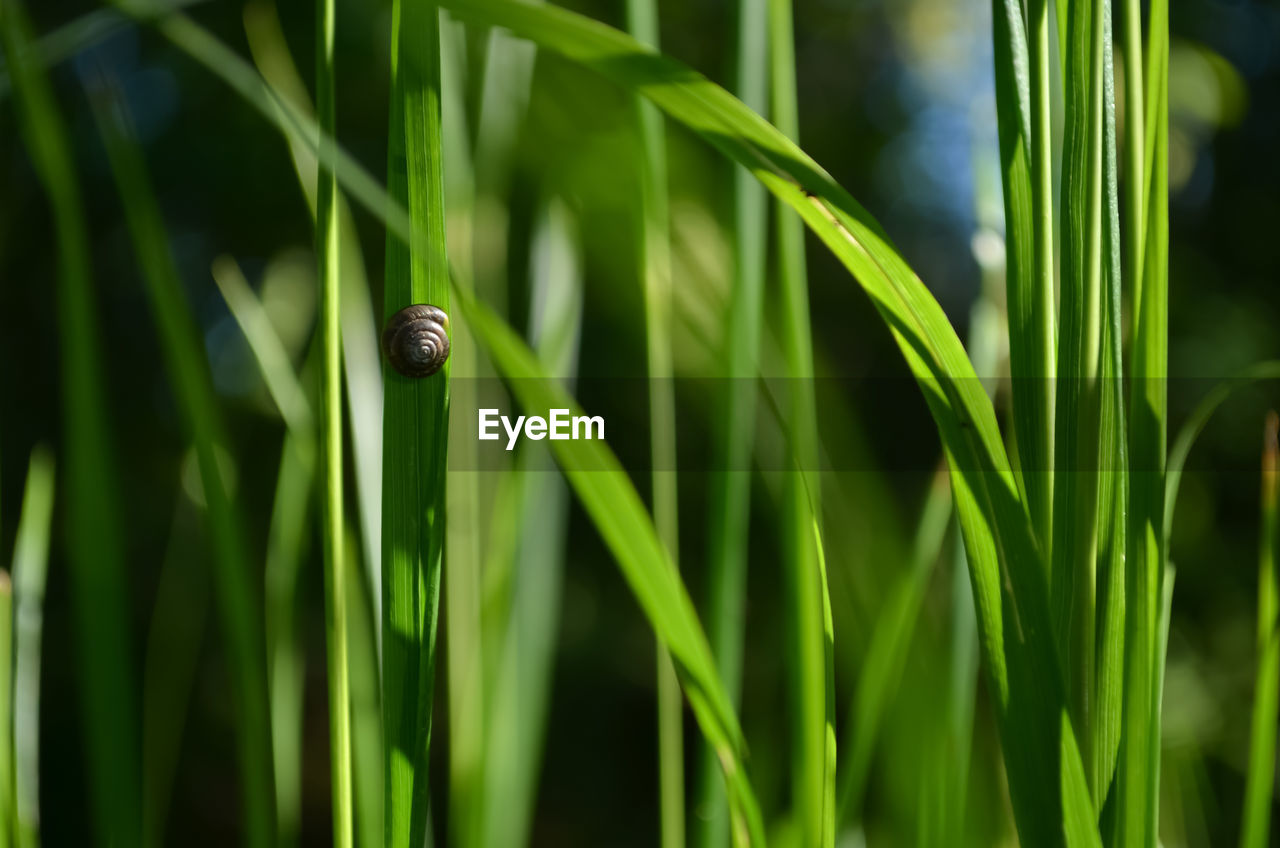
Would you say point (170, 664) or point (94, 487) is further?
point (170, 664)

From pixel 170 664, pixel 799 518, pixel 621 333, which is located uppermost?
Answer: pixel 621 333

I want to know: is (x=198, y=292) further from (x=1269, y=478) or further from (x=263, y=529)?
(x=1269, y=478)

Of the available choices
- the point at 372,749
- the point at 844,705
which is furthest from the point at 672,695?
the point at 844,705

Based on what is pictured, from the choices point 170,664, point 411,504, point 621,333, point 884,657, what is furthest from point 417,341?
point 621,333

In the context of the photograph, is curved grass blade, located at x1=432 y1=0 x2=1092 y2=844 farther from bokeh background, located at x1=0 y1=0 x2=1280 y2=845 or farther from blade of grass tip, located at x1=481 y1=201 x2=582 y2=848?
bokeh background, located at x1=0 y1=0 x2=1280 y2=845

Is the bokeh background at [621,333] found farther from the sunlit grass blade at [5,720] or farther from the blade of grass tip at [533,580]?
the sunlit grass blade at [5,720]

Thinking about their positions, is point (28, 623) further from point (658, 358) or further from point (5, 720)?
point (658, 358)

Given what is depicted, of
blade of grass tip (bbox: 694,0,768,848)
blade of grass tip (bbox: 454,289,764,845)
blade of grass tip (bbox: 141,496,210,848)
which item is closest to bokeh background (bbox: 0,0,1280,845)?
blade of grass tip (bbox: 141,496,210,848)
